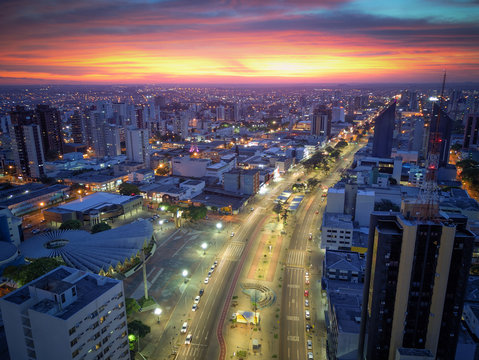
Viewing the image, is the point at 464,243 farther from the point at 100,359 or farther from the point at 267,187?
the point at 267,187

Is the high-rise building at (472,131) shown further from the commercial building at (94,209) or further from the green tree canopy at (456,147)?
the commercial building at (94,209)

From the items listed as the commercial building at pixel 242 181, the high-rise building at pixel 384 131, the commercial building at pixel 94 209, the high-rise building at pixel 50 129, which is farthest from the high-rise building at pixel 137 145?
the high-rise building at pixel 384 131

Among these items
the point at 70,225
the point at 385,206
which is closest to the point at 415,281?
the point at 385,206

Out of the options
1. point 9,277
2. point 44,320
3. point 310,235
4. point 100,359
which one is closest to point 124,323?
point 100,359

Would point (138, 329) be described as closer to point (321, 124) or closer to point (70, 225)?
point (70, 225)

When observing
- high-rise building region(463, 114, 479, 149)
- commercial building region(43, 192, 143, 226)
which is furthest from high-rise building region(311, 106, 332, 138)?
commercial building region(43, 192, 143, 226)

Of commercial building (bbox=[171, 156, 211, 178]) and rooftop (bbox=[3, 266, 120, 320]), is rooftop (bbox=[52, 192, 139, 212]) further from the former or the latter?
rooftop (bbox=[3, 266, 120, 320])
